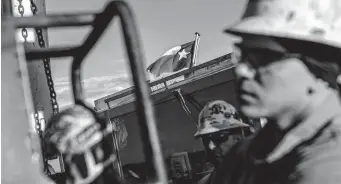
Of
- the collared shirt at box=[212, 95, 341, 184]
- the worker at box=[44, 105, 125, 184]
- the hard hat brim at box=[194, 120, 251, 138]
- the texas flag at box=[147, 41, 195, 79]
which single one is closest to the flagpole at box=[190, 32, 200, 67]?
the texas flag at box=[147, 41, 195, 79]

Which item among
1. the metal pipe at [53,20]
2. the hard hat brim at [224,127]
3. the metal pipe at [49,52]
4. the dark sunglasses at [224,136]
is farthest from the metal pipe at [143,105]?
the hard hat brim at [224,127]

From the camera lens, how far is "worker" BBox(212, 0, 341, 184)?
1524 millimetres

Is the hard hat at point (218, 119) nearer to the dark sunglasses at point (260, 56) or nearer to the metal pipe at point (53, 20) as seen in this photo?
the dark sunglasses at point (260, 56)

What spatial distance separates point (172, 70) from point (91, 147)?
1296 cm

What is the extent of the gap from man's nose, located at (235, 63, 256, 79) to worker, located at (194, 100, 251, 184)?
91.1 inches

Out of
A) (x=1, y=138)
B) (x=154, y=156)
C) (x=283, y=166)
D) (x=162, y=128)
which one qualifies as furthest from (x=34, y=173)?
(x=162, y=128)

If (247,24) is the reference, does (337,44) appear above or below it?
below

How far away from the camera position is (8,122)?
47.0 inches

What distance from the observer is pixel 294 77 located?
153 cm

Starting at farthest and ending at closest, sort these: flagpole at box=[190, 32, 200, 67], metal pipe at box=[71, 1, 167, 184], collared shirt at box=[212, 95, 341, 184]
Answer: flagpole at box=[190, 32, 200, 67] → collared shirt at box=[212, 95, 341, 184] → metal pipe at box=[71, 1, 167, 184]

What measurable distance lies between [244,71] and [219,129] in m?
2.69

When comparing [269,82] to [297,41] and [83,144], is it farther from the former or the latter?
[83,144]

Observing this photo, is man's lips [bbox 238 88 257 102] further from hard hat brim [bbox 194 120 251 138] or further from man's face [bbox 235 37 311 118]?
hard hat brim [bbox 194 120 251 138]

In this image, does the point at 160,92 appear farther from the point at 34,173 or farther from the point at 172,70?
the point at 34,173
